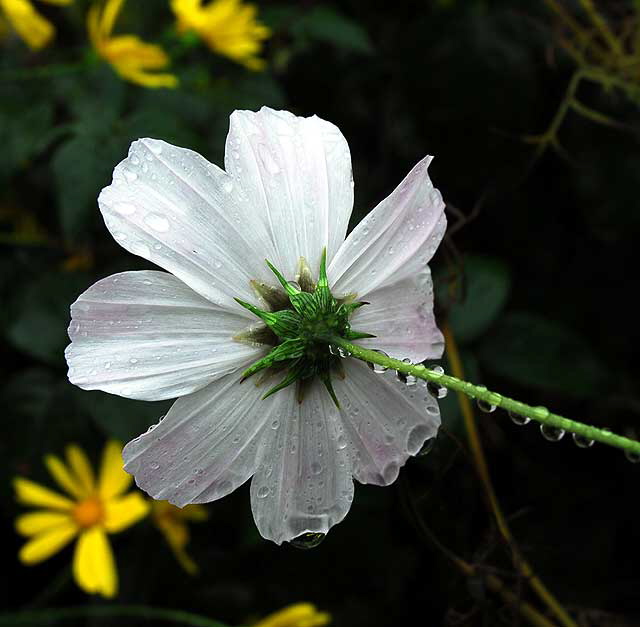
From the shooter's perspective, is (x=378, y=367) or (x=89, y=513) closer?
(x=378, y=367)

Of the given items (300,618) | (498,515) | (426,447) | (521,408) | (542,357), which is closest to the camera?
(521,408)

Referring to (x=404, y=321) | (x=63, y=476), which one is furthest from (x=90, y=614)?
(x=404, y=321)

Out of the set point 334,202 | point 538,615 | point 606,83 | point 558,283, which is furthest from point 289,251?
point 558,283

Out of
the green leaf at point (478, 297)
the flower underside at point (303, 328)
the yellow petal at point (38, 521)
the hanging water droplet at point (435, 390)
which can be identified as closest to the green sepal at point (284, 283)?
the flower underside at point (303, 328)

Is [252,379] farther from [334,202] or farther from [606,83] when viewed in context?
[606,83]

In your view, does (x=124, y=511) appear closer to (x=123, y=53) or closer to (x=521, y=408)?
(x=123, y=53)

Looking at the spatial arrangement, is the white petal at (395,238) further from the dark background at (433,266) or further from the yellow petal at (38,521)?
the yellow petal at (38,521)
